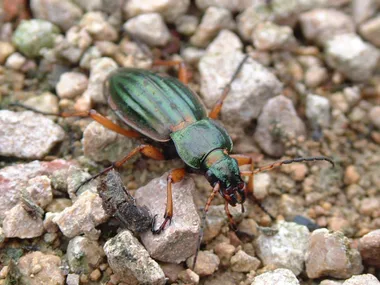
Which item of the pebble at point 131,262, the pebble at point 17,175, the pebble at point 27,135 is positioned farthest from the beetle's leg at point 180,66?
the pebble at point 131,262

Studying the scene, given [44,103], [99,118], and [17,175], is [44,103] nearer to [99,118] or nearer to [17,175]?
[99,118]

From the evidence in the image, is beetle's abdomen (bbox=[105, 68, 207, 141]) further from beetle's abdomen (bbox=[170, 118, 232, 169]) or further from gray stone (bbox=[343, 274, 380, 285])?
gray stone (bbox=[343, 274, 380, 285])

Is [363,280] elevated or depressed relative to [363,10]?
depressed

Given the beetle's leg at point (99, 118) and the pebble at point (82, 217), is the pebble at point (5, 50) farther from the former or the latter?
the pebble at point (82, 217)

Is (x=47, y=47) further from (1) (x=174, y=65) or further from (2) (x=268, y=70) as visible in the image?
(2) (x=268, y=70)

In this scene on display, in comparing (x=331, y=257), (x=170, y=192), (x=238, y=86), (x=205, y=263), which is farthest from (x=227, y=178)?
(x=238, y=86)

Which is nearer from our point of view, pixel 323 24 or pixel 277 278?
pixel 277 278

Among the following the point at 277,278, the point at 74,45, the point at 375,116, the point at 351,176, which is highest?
the point at 74,45

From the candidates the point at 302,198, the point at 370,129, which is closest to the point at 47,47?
the point at 302,198
